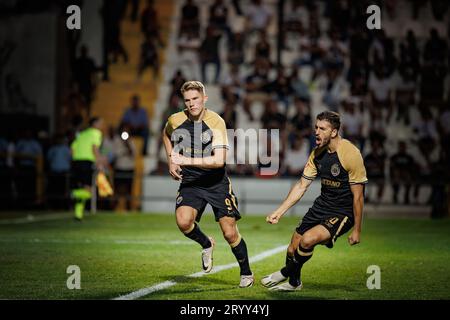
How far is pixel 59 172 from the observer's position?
74.2 feet

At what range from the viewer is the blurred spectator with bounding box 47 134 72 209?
74.5 feet

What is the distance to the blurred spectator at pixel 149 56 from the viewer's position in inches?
1019

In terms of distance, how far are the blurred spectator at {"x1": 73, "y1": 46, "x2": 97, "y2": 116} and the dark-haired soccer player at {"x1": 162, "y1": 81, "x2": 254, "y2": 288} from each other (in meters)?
14.9

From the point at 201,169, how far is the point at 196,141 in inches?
11.7

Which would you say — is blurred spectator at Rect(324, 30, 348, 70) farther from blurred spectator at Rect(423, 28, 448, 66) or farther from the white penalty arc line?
the white penalty arc line

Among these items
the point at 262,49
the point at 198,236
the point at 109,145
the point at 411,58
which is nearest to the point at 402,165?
the point at 411,58

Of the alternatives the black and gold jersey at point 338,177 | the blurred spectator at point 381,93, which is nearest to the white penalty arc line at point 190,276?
the black and gold jersey at point 338,177

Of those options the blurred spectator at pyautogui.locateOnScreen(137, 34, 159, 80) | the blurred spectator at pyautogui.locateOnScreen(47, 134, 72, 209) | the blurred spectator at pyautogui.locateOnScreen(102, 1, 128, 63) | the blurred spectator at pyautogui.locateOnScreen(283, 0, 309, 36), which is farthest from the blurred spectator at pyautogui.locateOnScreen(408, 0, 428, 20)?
the blurred spectator at pyautogui.locateOnScreen(47, 134, 72, 209)

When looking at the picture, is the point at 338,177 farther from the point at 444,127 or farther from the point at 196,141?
the point at 444,127

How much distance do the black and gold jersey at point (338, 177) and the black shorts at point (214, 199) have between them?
2.71 ft

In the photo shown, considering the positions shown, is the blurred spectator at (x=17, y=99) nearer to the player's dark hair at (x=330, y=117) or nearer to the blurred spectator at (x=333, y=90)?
the blurred spectator at (x=333, y=90)
